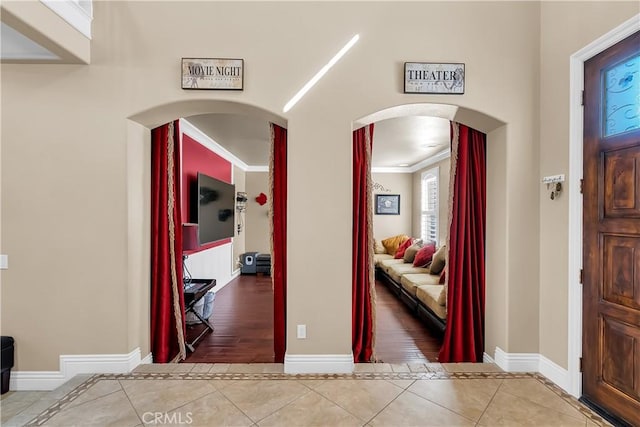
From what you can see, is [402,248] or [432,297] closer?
[432,297]

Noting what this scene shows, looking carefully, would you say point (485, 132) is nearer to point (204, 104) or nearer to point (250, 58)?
point (250, 58)

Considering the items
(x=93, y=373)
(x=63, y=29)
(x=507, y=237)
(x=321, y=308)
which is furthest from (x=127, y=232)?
(x=507, y=237)

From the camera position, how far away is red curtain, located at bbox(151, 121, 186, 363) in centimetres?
266

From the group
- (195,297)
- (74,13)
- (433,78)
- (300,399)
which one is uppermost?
(74,13)

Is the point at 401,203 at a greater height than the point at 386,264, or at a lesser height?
greater

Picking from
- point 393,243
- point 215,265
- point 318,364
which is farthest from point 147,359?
point 393,243

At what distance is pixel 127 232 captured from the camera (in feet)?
7.76

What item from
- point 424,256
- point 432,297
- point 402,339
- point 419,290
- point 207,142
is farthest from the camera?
point 424,256

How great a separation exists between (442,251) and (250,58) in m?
3.85

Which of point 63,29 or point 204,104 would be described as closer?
point 63,29

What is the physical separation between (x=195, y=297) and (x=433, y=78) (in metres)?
3.13

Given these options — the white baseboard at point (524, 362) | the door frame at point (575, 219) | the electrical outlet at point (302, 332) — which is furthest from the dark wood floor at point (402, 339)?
the door frame at point (575, 219)

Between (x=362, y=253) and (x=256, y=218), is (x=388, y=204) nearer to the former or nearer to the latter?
(x=256, y=218)

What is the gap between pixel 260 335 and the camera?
3.44 meters
